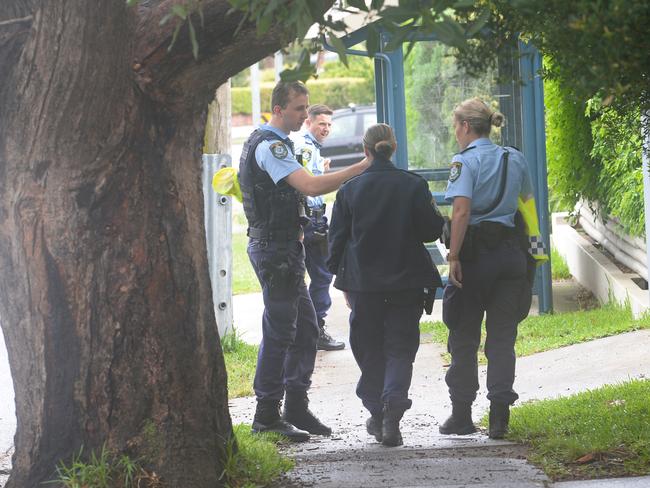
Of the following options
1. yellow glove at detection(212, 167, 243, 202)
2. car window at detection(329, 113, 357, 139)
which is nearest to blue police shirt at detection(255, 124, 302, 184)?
yellow glove at detection(212, 167, 243, 202)

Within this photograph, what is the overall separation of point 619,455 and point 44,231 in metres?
2.73

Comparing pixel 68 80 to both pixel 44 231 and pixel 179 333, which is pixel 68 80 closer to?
pixel 44 231

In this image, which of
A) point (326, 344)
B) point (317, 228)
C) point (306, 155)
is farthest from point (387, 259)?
point (326, 344)

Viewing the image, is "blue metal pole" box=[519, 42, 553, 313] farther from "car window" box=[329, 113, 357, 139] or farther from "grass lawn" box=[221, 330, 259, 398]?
"car window" box=[329, 113, 357, 139]

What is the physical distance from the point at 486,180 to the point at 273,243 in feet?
3.97

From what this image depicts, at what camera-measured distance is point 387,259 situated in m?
5.94

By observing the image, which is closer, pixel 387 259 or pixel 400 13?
pixel 400 13

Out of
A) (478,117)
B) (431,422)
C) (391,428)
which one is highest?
(478,117)

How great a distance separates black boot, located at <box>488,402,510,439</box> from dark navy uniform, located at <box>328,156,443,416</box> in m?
0.46

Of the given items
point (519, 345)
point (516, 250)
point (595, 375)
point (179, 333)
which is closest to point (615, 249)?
point (519, 345)

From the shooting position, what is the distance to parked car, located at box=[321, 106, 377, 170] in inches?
1038

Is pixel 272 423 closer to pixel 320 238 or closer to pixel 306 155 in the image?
pixel 320 238

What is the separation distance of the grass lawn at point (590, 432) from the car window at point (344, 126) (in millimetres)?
20240

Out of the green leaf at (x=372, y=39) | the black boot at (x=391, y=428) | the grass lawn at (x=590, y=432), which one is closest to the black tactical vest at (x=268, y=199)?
the black boot at (x=391, y=428)
